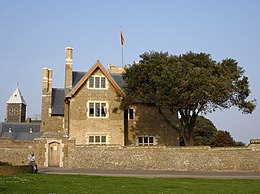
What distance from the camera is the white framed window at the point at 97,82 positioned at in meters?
39.1

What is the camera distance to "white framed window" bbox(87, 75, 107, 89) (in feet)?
128

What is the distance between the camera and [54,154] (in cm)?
3456

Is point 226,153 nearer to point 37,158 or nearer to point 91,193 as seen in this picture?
point 37,158

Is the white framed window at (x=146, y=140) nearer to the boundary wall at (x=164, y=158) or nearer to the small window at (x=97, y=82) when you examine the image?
the small window at (x=97, y=82)

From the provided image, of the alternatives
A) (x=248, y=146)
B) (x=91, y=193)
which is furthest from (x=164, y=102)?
(x=91, y=193)

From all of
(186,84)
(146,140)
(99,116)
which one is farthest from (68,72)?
(186,84)

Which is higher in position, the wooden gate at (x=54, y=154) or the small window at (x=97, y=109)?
the small window at (x=97, y=109)

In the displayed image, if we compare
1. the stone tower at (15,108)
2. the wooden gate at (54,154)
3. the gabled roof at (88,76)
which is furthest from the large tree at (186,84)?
the stone tower at (15,108)

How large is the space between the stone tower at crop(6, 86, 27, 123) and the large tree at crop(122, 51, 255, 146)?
7390 cm

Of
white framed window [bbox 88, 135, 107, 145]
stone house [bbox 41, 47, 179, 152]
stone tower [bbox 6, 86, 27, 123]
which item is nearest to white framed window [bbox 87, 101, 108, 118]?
stone house [bbox 41, 47, 179, 152]

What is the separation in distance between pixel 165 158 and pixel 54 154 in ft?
33.1

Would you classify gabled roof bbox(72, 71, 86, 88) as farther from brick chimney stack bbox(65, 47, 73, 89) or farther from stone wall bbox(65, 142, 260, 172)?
stone wall bbox(65, 142, 260, 172)

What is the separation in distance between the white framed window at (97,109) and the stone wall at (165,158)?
6.30 meters

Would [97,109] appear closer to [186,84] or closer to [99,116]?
[99,116]
